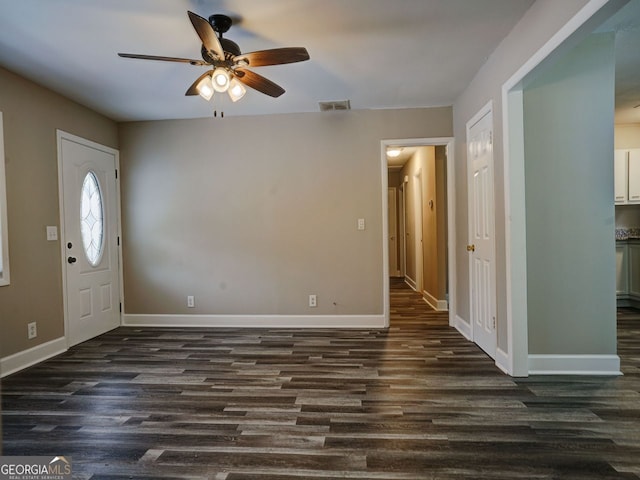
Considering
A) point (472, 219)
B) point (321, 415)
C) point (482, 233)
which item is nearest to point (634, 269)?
point (472, 219)

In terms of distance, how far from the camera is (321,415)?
84.6 inches

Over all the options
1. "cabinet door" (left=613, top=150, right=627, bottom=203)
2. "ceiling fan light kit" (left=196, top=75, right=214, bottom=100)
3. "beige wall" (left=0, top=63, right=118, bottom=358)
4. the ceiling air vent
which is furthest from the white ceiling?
"cabinet door" (left=613, top=150, right=627, bottom=203)

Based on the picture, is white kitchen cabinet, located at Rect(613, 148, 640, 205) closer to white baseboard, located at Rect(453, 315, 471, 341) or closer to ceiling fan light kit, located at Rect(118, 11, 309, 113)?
white baseboard, located at Rect(453, 315, 471, 341)

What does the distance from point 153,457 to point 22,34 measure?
2.90 meters

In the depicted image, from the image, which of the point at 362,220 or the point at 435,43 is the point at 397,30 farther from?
the point at 362,220

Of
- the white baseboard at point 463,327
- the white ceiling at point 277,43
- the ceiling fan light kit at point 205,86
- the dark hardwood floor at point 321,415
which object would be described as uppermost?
the white ceiling at point 277,43

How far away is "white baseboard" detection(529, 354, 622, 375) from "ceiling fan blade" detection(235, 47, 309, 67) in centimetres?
271

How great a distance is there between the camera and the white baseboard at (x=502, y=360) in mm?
2699

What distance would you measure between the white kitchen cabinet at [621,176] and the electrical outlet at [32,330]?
679cm

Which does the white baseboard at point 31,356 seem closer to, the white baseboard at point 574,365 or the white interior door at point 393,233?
the white baseboard at point 574,365

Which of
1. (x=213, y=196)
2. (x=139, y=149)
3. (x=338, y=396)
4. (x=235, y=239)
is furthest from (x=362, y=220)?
(x=139, y=149)

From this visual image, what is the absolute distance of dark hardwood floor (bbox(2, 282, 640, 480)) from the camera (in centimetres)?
172

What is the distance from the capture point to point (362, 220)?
410cm

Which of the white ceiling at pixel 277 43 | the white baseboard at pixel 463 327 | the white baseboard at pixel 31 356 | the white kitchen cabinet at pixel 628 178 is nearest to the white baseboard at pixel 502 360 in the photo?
the white baseboard at pixel 463 327
